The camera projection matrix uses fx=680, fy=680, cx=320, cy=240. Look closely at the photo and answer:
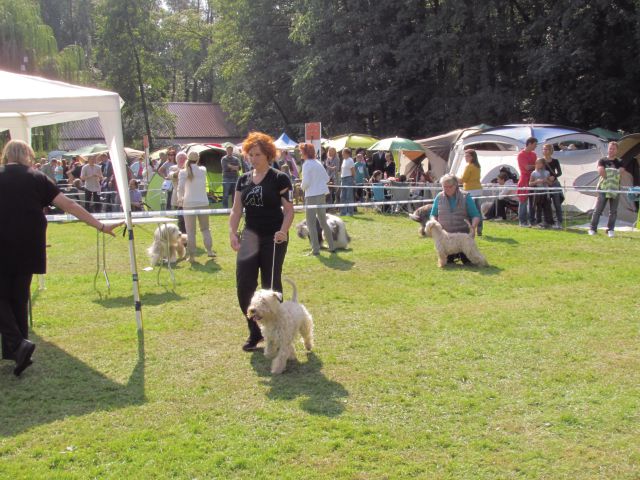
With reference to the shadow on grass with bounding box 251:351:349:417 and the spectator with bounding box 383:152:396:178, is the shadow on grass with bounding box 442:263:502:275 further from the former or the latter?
the spectator with bounding box 383:152:396:178

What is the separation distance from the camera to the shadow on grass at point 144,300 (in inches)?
286

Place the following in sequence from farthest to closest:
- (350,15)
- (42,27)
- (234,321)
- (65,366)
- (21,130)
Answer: (350,15), (42,27), (21,130), (234,321), (65,366)

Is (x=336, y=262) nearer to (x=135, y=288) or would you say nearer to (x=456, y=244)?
(x=456, y=244)

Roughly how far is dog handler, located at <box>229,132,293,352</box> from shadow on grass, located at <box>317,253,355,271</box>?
393 cm

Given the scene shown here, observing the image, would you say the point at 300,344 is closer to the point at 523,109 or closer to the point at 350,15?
the point at 523,109

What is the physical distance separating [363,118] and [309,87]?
2.98 m

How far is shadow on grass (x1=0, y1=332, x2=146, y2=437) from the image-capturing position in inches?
165

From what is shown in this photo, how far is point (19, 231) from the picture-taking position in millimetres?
4766

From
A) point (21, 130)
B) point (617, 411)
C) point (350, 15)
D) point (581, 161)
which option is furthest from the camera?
point (350, 15)

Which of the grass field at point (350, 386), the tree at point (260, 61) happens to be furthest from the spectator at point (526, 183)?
the tree at point (260, 61)

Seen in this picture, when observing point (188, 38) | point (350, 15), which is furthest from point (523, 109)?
point (188, 38)

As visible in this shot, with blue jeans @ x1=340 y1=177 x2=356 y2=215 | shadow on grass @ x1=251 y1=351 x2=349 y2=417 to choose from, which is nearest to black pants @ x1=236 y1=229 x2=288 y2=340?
shadow on grass @ x1=251 y1=351 x2=349 y2=417

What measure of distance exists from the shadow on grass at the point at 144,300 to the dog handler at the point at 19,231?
230 centimetres

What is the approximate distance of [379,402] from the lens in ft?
14.2
